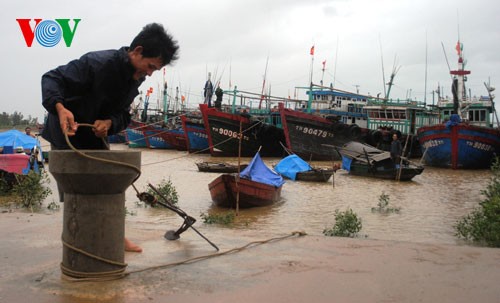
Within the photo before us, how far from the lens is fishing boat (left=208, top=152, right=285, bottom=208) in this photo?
1097cm

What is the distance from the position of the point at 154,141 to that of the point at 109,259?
1492 inches

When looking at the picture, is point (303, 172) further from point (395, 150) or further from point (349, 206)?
point (349, 206)

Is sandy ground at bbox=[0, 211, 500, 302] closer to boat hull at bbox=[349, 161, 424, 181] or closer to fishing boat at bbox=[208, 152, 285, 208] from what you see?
fishing boat at bbox=[208, 152, 285, 208]

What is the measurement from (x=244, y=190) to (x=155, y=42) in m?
8.49

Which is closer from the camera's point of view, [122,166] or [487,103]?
[122,166]

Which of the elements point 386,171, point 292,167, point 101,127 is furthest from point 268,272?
point 386,171

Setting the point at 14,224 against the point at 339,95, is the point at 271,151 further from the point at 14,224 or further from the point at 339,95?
the point at 14,224

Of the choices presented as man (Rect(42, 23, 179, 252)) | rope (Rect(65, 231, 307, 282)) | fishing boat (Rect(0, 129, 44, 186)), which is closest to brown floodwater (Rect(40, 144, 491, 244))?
fishing boat (Rect(0, 129, 44, 186))

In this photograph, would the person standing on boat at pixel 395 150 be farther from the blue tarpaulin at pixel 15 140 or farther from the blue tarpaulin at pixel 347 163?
the blue tarpaulin at pixel 15 140

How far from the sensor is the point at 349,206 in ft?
40.3

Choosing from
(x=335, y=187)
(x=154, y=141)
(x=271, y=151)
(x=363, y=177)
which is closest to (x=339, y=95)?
(x=271, y=151)

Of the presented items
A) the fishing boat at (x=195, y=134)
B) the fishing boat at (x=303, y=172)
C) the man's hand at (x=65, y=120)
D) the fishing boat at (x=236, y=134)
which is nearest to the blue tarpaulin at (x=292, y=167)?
the fishing boat at (x=303, y=172)

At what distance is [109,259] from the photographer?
261cm

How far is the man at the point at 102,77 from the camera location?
2.64m
